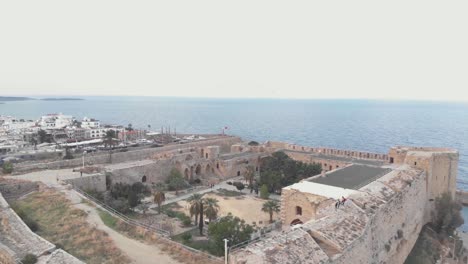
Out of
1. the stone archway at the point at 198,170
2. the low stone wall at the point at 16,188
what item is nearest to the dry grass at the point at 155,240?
the low stone wall at the point at 16,188

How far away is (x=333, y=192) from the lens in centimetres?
2506

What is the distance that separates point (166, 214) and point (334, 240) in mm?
19317

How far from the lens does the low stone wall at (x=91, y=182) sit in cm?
3250

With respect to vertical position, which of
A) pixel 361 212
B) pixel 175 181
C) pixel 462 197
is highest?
pixel 361 212

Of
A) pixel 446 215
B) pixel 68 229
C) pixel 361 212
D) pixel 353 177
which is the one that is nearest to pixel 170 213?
pixel 68 229

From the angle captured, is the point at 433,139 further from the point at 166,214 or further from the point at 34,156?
the point at 34,156

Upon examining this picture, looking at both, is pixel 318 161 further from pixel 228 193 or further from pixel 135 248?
pixel 135 248

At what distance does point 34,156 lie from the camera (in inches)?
1719

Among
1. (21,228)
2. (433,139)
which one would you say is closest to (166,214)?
(21,228)

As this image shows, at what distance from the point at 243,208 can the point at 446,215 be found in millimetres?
18517

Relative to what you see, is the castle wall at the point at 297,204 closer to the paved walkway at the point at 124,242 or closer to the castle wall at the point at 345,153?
the paved walkway at the point at 124,242

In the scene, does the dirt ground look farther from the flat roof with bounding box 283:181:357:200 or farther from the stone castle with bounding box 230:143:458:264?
the flat roof with bounding box 283:181:357:200

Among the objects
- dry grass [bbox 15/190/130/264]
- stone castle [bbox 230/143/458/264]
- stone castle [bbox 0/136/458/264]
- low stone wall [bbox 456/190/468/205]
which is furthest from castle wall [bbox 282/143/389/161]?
dry grass [bbox 15/190/130/264]

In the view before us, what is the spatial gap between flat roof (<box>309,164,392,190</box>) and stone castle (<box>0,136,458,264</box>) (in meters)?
0.08
